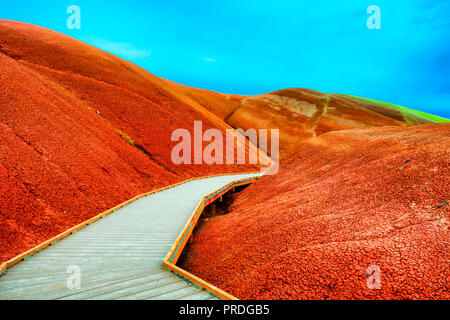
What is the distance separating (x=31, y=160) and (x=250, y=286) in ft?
33.9

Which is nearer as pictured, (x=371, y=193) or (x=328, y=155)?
(x=371, y=193)

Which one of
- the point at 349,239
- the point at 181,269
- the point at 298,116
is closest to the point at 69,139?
the point at 181,269

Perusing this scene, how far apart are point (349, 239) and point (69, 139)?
14.2 meters

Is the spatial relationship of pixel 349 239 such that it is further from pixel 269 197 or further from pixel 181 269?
pixel 269 197

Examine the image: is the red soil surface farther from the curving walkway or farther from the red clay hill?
the curving walkway

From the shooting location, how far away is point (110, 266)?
5348 mm

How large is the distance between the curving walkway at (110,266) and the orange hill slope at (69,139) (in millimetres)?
1623

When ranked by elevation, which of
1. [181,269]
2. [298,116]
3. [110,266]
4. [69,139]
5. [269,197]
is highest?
[298,116]

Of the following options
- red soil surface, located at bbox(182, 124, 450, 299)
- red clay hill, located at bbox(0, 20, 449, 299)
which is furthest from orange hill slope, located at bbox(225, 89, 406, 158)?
red soil surface, located at bbox(182, 124, 450, 299)

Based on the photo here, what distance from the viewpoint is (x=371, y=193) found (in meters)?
7.57

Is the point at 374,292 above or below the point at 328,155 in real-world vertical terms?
below
